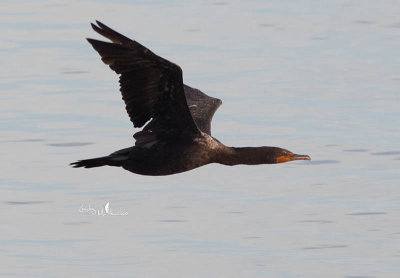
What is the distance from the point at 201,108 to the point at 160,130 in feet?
6.38

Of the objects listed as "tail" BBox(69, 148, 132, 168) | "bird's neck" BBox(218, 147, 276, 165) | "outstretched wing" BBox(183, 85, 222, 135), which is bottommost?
"tail" BBox(69, 148, 132, 168)

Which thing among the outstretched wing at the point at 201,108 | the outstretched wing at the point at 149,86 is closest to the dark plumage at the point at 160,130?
the outstretched wing at the point at 149,86

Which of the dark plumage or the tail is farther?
the tail

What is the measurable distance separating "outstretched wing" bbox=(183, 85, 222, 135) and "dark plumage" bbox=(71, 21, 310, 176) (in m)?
0.99

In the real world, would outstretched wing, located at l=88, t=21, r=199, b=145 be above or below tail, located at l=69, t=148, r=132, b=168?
above

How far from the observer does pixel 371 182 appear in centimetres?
2194

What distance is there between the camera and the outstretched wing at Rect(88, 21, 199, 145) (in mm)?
15336

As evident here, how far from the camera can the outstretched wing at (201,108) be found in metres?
17.9

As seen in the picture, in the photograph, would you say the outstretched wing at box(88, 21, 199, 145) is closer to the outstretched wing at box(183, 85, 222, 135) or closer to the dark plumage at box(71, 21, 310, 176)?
the dark plumage at box(71, 21, 310, 176)

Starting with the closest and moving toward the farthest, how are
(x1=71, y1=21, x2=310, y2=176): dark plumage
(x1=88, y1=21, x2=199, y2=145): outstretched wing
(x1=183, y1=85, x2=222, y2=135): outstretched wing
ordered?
1. (x1=88, y1=21, x2=199, y2=145): outstretched wing
2. (x1=71, y1=21, x2=310, y2=176): dark plumage
3. (x1=183, y1=85, x2=222, y2=135): outstretched wing

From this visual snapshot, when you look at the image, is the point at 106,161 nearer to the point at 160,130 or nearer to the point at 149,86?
the point at 160,130

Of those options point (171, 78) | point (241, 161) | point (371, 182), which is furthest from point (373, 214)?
point (171, 78)

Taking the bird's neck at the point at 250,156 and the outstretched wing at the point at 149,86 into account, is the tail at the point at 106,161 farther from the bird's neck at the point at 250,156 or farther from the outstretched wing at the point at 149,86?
the bird's neck at the point at 250,156

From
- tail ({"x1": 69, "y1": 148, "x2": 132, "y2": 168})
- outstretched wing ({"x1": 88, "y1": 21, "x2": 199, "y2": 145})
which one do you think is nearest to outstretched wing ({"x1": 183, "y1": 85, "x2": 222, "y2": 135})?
outstretched wing ({"x1": 88, "y1": 21, "x2": 199, "y2": 145})
